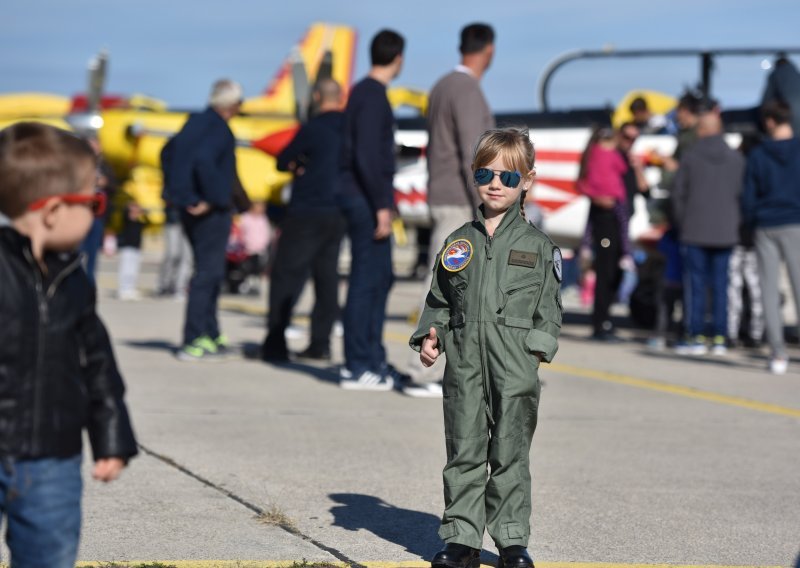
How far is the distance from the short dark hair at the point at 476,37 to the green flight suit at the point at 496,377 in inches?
159

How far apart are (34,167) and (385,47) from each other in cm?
553

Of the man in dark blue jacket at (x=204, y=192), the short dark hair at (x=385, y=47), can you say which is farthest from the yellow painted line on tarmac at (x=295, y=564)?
the man in dark blue jacket at (x=204, y=192)

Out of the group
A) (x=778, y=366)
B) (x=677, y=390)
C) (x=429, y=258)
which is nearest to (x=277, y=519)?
(x=429, y=258)

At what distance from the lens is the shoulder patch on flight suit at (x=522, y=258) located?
4.13 meters

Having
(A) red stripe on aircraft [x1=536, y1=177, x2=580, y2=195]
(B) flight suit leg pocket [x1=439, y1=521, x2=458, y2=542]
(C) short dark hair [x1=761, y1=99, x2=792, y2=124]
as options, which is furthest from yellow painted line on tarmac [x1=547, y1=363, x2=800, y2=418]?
(B) flight suit leg pocket [x1=439, y1=521, x2=458, y2=542]

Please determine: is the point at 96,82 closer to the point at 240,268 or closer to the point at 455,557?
the point at 240,268

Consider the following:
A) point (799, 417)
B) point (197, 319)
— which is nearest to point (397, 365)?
point (197, 319)

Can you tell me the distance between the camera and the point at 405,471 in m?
5.74

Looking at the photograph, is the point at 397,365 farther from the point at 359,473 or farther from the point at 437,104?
the point at 359,473

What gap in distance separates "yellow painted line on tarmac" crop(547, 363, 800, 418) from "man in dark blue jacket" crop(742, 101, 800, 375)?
1.22 m

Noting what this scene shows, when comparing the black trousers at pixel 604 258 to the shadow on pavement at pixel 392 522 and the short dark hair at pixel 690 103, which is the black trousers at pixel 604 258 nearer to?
the short dark hair at pixel 690 103

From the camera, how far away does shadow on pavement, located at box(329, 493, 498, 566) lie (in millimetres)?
4477

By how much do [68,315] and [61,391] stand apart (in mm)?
166

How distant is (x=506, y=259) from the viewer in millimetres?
4145
